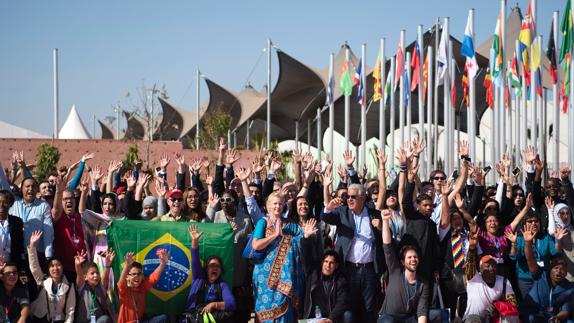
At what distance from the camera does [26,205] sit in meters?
8.23

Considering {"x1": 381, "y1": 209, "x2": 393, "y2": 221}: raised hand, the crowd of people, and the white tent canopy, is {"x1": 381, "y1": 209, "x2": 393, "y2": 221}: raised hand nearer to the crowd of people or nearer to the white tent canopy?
the crowd of people

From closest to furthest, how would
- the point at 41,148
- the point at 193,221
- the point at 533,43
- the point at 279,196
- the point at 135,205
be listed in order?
1. the point at 279,196
2. the point at 193,221
3. the point at 135,205
4. the point at 533,43
5. the point at 41,148

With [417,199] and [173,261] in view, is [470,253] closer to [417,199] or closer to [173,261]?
[417,199]

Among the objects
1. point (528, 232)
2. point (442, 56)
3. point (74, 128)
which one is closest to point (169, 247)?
point (528, 232)

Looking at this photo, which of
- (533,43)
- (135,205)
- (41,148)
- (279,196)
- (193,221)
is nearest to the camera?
(279,196)

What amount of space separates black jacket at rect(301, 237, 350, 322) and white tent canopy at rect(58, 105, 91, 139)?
46.0 meters

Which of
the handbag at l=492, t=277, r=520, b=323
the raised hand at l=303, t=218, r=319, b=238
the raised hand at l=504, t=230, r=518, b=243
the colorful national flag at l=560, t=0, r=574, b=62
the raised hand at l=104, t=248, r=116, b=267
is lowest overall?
the handbag at l=492, t=277, r=520, b=323

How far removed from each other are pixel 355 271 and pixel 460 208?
1314mm

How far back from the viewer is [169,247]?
838 cm

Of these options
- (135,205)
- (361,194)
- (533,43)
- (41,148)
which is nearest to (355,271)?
(361,194)

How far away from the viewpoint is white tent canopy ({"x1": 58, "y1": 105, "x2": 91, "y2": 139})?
52.7 meters

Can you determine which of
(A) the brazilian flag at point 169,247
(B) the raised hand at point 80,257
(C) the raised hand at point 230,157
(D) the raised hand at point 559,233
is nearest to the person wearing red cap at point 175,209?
(A) the brazilian flag at point 169,247

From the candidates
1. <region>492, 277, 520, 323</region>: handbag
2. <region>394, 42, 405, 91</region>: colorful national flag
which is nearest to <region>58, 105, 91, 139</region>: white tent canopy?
<region>394, 42, 405, 91</region>: colorful national flag

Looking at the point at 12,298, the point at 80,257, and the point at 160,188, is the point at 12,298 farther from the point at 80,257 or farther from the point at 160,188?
the point at 160,188
